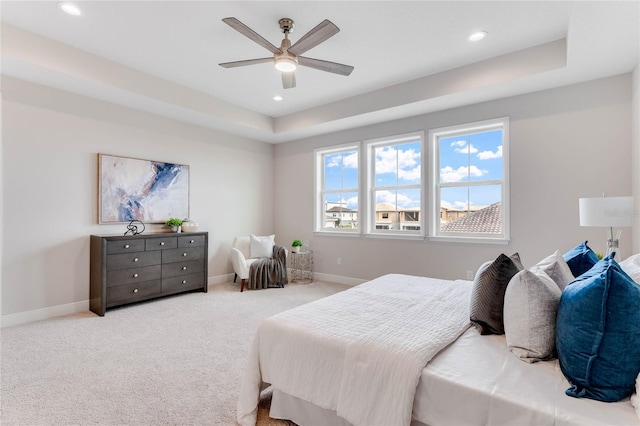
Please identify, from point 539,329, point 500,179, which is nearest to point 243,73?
point 500,179

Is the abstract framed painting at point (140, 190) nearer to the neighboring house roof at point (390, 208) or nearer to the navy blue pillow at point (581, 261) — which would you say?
the neighboring house roof at point (390, 208)

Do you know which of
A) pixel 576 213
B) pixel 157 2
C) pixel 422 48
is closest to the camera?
pixel 157 2

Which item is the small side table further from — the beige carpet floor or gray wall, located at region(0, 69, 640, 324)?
the beige carpet floor

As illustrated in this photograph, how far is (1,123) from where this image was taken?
132 inches

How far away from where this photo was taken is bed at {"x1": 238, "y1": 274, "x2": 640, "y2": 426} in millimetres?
1131

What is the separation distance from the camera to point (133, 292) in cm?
402

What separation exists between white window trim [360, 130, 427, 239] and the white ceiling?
0.39 m

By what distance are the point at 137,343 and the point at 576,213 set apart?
4719 mm

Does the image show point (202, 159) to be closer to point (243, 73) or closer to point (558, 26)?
point (243, 73)

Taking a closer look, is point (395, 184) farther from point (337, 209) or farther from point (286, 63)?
point (286, 63)

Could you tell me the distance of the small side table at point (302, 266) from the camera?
5.74 metres

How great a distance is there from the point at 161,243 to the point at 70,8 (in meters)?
2.69

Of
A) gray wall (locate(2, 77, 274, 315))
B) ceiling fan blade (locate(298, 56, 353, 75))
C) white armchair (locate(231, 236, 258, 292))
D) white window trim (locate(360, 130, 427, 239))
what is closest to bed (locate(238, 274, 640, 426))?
ceiling fan blade (locate(298, 56, 353, 75))

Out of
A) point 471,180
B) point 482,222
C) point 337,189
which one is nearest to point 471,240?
point 482,222
